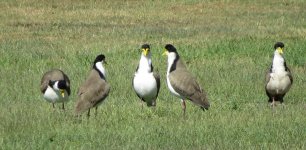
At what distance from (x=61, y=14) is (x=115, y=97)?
60.1 feet

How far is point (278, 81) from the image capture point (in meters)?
15.5

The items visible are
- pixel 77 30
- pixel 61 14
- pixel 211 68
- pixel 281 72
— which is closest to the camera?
pixel 281 72

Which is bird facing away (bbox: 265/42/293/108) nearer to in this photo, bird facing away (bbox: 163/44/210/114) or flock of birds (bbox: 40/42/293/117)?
flock of birds (bbox: 40/42/293/117)

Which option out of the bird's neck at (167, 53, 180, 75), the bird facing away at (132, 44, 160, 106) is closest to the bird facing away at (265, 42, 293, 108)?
the bird's neck at (167, 53, 180, 75)

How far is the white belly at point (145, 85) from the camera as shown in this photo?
15.2 m

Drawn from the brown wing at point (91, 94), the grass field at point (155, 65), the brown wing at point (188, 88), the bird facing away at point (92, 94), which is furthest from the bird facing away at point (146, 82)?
the brown wing at point (91, 94)

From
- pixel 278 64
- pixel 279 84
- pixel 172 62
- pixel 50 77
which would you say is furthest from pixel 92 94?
pixel 278 64

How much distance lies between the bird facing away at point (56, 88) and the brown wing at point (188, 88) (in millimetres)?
1883

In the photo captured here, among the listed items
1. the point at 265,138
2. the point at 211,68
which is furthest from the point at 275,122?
the point at 211,68

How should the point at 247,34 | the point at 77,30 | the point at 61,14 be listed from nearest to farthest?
1. the point at 247,34
2. the point at 77,30
3. the point at 61,14

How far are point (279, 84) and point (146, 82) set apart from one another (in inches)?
96.6

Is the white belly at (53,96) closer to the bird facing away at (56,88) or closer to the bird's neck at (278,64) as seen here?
the bird facing away at (56,88)

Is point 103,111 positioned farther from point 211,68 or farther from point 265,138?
point 211,68

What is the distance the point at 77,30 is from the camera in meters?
28.1
